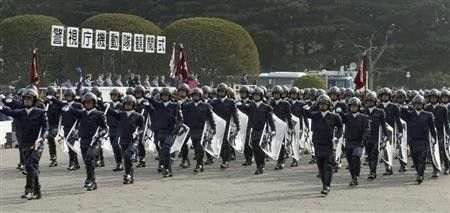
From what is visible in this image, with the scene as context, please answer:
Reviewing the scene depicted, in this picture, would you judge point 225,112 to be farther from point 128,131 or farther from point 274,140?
point 128,131

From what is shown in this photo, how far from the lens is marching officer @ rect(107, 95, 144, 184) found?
50.9 feet

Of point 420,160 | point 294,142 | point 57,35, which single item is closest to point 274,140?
point 294,142

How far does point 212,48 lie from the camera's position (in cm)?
4869

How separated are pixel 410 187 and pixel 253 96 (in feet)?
15.8

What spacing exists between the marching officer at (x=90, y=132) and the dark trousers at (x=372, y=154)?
19.3 ft

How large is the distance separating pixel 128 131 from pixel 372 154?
5.36 metres

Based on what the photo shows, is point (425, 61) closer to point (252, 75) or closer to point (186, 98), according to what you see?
point (252, 75)

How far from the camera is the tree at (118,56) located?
47812mm

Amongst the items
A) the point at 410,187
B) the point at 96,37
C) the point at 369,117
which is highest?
the point at 96,37

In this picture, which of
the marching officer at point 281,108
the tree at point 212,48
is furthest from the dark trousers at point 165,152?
the tree at point 212,48

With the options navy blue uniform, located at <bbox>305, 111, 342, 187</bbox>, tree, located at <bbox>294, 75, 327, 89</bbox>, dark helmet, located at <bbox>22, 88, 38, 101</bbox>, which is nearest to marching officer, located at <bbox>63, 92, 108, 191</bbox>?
dark helmet, located at <bbox>22, 88, 38, 101</bbox>

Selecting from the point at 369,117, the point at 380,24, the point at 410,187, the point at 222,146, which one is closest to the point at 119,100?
the point at 222,146

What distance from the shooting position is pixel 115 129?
60.7ft

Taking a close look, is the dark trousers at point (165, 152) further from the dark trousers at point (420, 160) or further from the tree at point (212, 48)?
the tree at point (212, 48)
